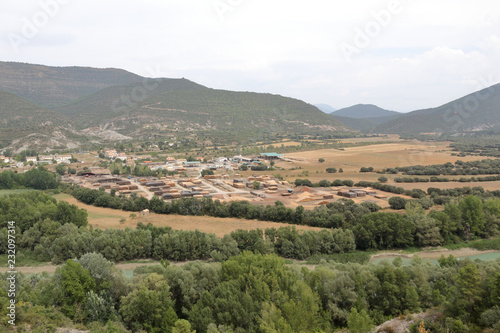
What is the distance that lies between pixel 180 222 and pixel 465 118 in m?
173

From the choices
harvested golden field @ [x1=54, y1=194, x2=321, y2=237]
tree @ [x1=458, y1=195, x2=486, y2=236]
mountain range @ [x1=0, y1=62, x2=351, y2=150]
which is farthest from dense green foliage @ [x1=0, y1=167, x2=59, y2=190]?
tree @ [x1=458, y1=195, x2=486, y2=236]

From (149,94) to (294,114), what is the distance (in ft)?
250

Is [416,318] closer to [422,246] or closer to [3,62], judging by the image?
[422,246]

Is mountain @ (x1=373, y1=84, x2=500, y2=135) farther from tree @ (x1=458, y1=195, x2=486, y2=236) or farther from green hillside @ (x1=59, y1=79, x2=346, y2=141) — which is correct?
tree @ (x1=458, y1=195, x2=486, y2=236)

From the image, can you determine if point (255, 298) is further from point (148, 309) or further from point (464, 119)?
point (464, 119)

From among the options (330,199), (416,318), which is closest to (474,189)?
(330,199)

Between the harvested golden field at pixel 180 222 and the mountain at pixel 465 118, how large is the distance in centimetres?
15329

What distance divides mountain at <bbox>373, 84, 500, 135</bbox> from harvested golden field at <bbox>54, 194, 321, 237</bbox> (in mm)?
153293

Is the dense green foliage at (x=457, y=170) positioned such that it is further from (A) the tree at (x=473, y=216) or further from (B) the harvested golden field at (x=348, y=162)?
(A) the tree at (x=473, y=216)

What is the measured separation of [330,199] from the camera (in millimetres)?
39531

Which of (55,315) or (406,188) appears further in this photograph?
(406,188)

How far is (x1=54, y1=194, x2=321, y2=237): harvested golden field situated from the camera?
30562 millimetres

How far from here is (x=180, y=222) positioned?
3244 cm

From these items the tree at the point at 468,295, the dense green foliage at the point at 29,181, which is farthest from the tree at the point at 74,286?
the dense green foliage at the point at 29,181
